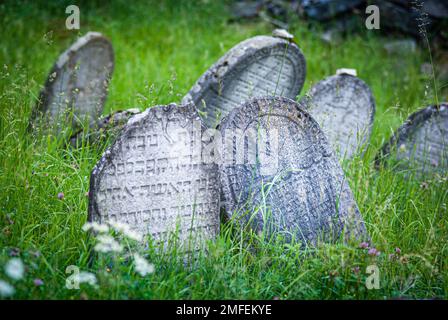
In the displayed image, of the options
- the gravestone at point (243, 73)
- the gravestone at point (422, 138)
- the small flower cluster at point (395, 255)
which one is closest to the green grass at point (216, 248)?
the small flower cluster at point (395, 255)

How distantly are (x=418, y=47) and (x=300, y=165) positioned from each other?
18.7 ft

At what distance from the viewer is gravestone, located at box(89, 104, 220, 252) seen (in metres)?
2.66

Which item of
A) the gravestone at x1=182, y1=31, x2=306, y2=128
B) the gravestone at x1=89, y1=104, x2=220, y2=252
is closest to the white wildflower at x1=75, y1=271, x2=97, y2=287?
the gravestone at x1=89, y1=104, x2=220, y2=252

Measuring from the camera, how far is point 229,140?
3.00 metres

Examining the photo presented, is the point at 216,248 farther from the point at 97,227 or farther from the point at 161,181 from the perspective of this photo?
the point at 97,227

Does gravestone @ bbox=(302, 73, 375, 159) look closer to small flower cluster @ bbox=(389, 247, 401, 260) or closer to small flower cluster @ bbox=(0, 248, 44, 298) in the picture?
small flower cluster @ bbox=(389, 247, 401, 260)

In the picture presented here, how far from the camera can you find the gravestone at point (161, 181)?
2.66 metres

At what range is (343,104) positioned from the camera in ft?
15.3

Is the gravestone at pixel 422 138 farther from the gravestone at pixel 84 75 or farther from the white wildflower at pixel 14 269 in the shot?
the white wildflower at pixel 14 269

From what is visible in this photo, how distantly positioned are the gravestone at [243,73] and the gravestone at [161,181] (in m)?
1.27
